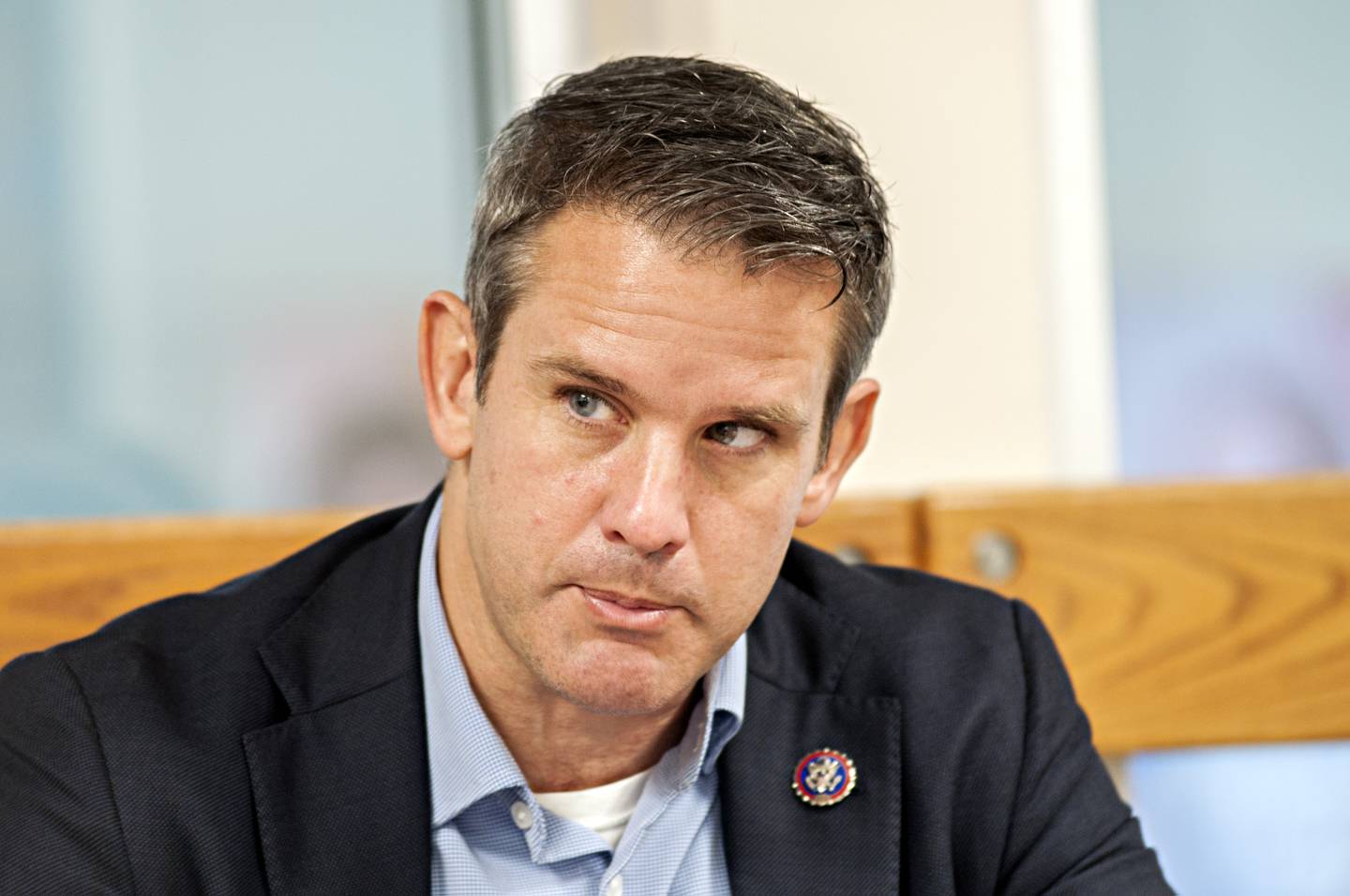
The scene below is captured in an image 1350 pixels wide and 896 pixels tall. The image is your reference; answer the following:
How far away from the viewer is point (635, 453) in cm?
120

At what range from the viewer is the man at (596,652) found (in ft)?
3.95

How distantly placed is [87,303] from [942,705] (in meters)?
1.44

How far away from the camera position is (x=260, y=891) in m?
1.23

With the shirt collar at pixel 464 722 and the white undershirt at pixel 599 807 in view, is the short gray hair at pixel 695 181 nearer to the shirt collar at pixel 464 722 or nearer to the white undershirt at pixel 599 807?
the shirt collar at pixel 464 722

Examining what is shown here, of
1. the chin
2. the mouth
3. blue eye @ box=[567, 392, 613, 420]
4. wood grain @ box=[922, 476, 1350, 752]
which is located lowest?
wood grain @ box=[922, 476, 1350, 752]

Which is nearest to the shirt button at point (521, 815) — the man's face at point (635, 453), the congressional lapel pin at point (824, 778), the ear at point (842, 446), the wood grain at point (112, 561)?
the man's face at point (635, 453)

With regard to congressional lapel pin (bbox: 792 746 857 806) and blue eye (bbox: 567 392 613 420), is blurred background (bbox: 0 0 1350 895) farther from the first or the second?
blue eye (bbox: 567 392 613 420)

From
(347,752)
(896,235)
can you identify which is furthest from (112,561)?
(896,235)

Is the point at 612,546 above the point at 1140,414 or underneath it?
above

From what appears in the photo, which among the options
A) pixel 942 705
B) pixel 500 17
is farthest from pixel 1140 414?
pixel 500 17

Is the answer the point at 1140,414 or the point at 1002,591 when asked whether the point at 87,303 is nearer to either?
the point at 1002,591

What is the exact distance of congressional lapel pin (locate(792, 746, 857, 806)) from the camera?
1.42m

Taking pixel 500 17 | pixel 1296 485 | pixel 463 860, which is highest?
pixel 500 17

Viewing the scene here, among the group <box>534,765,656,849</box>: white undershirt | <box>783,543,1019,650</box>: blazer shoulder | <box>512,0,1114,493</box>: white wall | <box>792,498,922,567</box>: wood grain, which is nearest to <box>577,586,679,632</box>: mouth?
<box>534,765,656,849</box>: white undershirt
